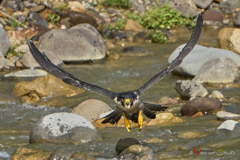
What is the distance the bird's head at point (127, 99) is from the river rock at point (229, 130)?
2140 mm

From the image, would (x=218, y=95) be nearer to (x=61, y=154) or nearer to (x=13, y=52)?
(x=61, y=154)

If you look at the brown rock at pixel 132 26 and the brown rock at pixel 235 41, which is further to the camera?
the brown rock at pixel 132 26

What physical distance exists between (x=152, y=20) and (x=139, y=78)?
23.8 ft

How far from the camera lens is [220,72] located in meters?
10.7

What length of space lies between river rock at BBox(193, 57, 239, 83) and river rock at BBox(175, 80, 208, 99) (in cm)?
125

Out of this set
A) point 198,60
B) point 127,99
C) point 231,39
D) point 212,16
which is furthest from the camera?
point 212,16

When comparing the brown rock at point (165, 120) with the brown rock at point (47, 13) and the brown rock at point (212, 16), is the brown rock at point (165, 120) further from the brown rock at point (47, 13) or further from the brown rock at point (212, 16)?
the brown rock at point (212, 16)

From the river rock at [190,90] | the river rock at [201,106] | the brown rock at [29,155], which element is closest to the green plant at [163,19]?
the river rock at [190,90]

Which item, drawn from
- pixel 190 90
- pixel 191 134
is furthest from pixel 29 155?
pixel 190 90

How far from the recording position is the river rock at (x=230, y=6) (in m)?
21.9

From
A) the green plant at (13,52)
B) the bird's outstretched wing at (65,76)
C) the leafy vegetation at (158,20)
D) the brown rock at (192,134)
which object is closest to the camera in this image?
the bird's outstretched wing at (65,76)

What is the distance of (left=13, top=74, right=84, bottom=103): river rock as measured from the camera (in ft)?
34.0

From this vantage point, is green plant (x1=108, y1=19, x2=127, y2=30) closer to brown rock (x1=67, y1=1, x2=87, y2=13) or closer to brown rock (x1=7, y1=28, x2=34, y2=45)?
brown rock (x1=67, y1=1, x2=87, y2=13)

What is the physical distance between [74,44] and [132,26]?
518 cm
